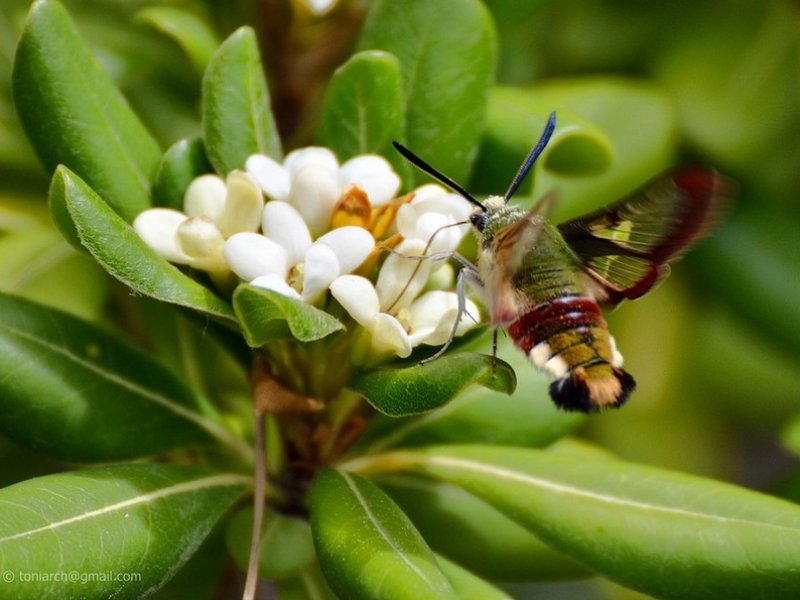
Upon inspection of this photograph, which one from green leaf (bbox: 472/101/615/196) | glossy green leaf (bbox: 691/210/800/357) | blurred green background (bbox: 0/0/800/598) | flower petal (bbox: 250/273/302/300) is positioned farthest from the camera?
glossy green leaf (bbox: 691/210/800/357)

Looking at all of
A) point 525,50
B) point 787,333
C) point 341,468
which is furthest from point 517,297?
point 787,333

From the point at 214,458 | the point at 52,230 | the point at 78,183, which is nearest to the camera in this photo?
the point at 78,183

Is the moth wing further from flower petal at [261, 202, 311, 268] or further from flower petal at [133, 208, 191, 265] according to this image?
flower petal at [133, 208, 191, 265]

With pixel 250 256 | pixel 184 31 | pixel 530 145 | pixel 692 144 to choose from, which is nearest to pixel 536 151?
pixel 530 145

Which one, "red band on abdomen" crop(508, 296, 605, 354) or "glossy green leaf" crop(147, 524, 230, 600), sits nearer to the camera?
"red band on abdomen" crop(508, 296, 605, 354)

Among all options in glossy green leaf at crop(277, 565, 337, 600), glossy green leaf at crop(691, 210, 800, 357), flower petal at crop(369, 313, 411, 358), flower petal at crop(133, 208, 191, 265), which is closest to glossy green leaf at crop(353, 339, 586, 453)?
glossy green leaf at crop(277, 565, 337, 600)

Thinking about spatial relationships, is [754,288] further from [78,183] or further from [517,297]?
[78,183]
